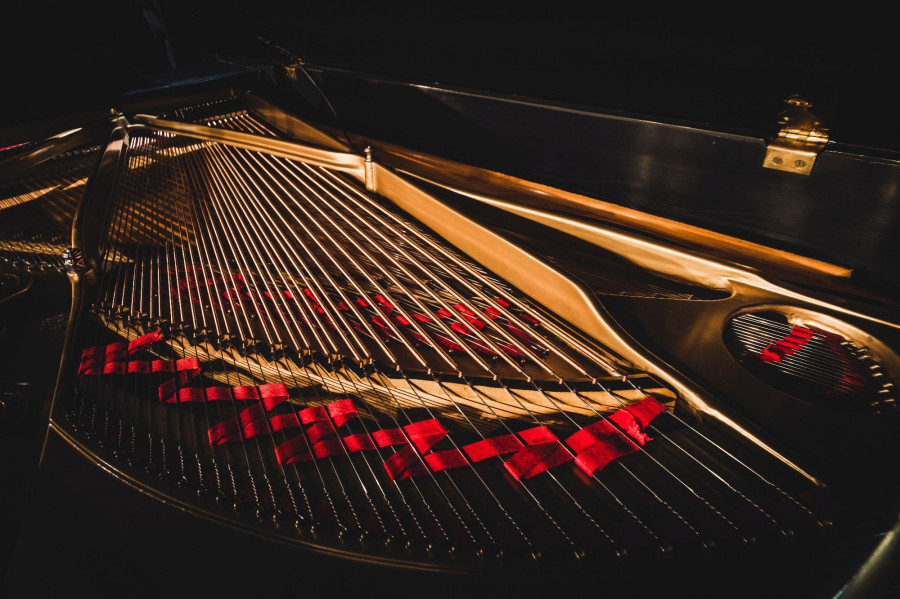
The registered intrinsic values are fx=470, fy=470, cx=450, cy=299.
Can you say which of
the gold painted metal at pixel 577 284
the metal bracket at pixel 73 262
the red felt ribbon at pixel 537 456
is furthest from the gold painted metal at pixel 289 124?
the red felt ribbon at pixel 537 456

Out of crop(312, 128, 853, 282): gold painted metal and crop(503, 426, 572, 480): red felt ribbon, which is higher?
crop(312, 128, 853, 282): gold painted metal

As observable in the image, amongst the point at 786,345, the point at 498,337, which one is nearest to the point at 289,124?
the point at 498,337

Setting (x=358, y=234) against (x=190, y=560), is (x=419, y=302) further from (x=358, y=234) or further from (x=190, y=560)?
(x=190, y=560)

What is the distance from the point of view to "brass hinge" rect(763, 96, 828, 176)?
1155mm

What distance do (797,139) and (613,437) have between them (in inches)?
35.5

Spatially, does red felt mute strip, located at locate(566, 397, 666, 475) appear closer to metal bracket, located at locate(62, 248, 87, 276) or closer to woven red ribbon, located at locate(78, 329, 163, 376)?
woven red ribbon, located at locate(78, 329, 163, 376)

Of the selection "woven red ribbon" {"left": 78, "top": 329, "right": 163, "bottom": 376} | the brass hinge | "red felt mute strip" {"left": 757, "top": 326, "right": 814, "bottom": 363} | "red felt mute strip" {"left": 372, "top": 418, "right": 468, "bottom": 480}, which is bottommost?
"woven red ribbon" {"left": 78, "top": 329, "right": 163, "bottom": 376}

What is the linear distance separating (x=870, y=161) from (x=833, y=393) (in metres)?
0.56

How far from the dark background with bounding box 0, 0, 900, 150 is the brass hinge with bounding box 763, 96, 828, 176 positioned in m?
0.04

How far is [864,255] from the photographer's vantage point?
47.4 inches

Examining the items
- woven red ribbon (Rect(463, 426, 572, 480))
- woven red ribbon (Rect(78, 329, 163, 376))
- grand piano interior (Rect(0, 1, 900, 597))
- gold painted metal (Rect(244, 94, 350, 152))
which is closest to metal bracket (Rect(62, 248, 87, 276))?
grand piano interior (Rect(0, 1, 900, 597))

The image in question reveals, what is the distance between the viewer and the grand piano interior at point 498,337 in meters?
0.76

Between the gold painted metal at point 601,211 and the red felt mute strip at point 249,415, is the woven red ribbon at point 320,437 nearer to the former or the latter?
the red felt mute strip at point 249,415

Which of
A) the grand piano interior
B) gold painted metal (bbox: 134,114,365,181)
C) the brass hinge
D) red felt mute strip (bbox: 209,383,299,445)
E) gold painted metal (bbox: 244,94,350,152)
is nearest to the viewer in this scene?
the grand piano interior
